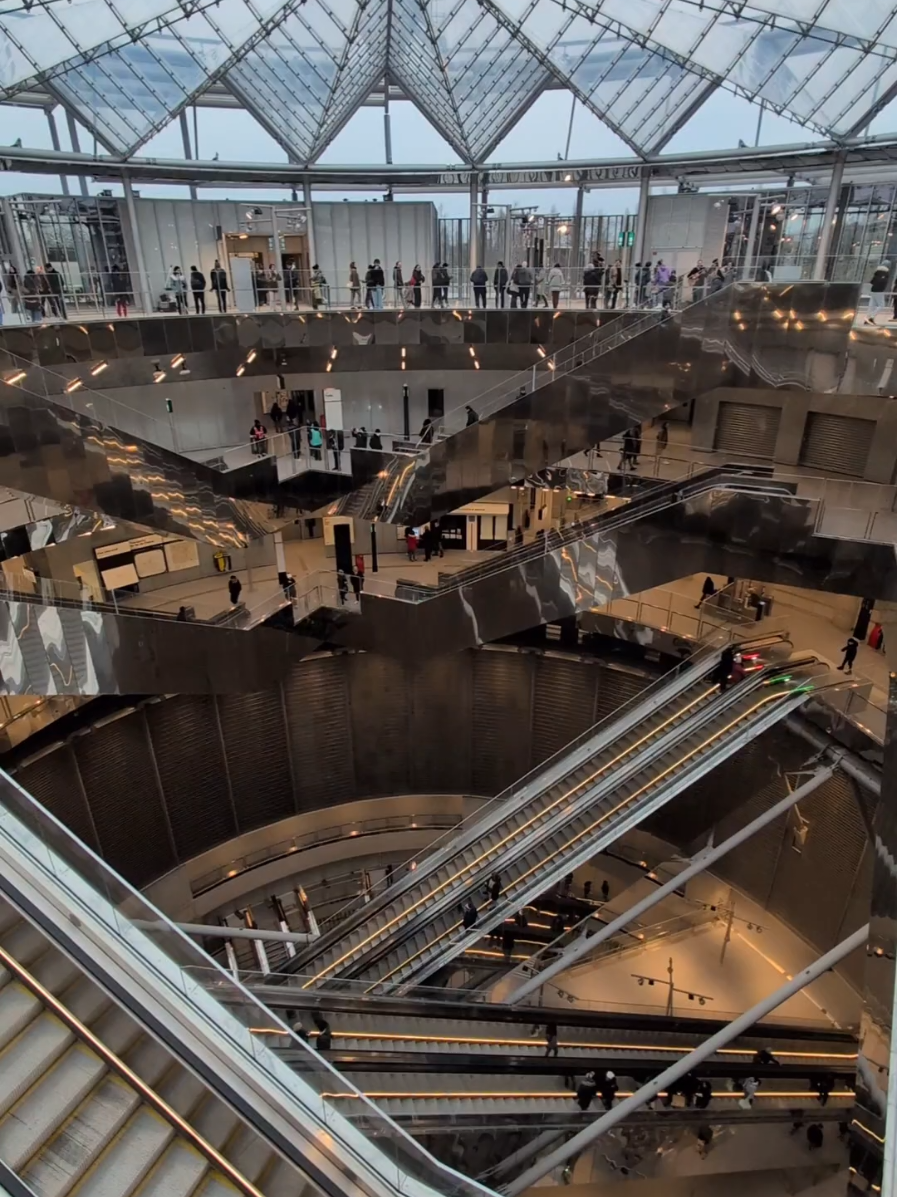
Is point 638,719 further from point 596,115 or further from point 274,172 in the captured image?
point 274,172

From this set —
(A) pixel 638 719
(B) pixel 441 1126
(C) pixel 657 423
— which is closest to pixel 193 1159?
(B) pixel 441 1126

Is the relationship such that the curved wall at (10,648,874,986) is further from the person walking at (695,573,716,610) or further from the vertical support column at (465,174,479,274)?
the vertical support column at (465,174,479,274)

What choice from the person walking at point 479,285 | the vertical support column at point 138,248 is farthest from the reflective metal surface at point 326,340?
the vertical support column at point 138,248

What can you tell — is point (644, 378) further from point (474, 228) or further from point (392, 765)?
point (474, 228)

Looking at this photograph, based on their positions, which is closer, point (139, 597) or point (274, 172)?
point (139, 597)

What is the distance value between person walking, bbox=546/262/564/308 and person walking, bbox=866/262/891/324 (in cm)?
715

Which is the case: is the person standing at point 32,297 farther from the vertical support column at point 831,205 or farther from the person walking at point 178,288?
the vertical support column at point 831,205

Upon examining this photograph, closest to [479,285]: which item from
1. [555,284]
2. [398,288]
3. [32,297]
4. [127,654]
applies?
[555,284]

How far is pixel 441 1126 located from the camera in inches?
312

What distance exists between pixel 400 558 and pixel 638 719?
8765mm

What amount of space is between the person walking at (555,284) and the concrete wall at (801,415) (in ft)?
15.8

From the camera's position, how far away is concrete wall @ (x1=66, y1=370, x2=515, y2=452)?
21156mm

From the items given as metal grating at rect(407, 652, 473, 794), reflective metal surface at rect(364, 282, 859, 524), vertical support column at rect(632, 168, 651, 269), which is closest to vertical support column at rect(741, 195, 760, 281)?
vertical support column at rect(632, 168, 651, 269)

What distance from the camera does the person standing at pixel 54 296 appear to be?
17.0 meters
